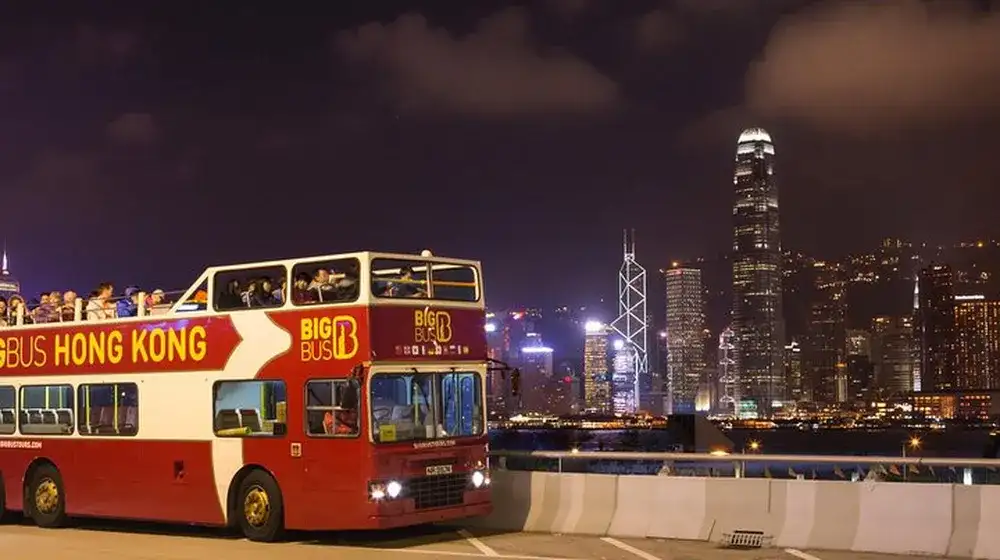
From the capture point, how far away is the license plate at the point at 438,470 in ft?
49.4

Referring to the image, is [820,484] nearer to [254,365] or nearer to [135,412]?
[254,365]

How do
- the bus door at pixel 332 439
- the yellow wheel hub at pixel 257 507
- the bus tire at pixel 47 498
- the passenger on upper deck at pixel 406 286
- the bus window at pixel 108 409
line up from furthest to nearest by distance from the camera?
the bus tire at pixel 47 498
the bus window at pixel 108 409
the yellow wheel hub at pixel 257 507
the passenger on upper deck at pixel 406 286
the bus door at pixel 332 439

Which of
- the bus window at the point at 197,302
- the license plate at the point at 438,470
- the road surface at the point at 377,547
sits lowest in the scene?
the road surface at the point at 377,547

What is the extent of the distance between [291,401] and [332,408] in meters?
0.67

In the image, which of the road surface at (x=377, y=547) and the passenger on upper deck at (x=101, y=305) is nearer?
the road surface at (x=377, y=547)

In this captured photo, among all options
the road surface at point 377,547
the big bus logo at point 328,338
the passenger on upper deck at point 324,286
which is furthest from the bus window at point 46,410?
the passenger on upper deck at point 324,286

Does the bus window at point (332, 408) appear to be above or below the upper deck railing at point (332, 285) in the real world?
below

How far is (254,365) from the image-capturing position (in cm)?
1559

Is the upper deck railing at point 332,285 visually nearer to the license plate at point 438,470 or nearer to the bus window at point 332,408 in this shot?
the bus window at point 332,408

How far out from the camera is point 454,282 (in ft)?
Result: 52.4

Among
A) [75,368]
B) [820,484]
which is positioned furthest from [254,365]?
[820,484]

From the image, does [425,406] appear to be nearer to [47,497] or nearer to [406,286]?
[406,286]

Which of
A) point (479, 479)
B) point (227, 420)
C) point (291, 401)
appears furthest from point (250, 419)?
point (479, 479)

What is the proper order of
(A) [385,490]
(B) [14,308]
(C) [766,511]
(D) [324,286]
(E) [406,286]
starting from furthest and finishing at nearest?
(B) [14,308], (E) [406,286], (D) [324,286], (C) [766,511], (A) [385,490]
